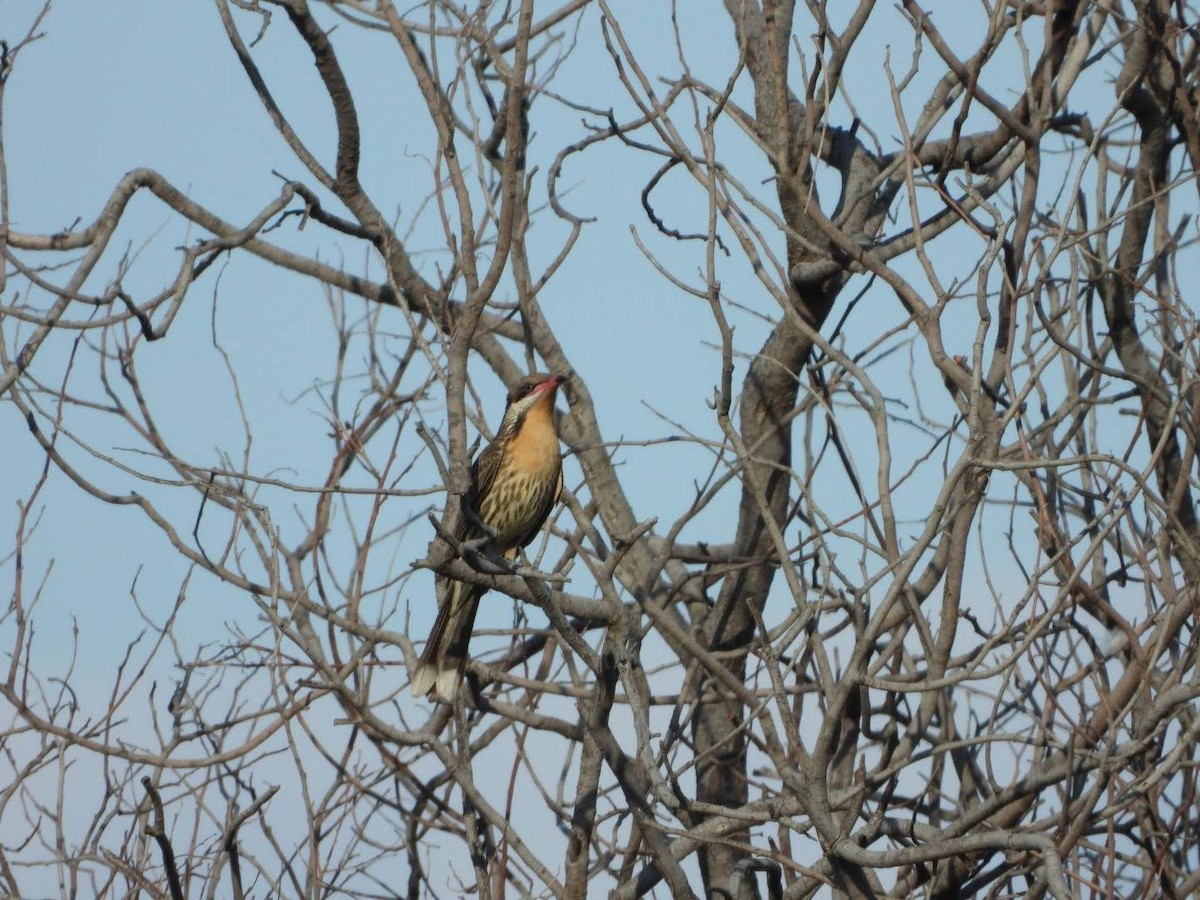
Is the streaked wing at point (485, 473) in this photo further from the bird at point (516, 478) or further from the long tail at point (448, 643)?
the long tail at point (448, 643)

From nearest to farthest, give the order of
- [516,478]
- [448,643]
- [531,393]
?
[448,643] < [516,478] < [531,393]

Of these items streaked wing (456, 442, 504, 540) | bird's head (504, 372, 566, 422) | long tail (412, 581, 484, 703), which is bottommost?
long tail (412, 581, 484, 703)

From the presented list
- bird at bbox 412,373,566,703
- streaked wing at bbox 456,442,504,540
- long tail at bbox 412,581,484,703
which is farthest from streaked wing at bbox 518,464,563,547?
long tail at bbox 412,581,484,703

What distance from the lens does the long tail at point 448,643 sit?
6.54m

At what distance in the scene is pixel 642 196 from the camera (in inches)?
281

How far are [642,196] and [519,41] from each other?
9.17 feet

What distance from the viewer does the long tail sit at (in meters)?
6.54

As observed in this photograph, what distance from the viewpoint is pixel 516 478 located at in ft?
22.6

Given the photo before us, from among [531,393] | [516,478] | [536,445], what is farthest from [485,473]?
[531,393]

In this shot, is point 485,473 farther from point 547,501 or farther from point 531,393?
point 531,393

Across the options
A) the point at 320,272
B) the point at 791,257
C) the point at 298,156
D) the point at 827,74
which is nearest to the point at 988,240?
the point at 827,74

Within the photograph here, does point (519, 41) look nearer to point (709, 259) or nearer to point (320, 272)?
point (709, 259)

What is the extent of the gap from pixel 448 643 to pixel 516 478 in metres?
0.84

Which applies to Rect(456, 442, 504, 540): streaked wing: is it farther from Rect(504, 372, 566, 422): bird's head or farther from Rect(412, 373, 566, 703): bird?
Rect(504, 372, 566, 422): bird's head
